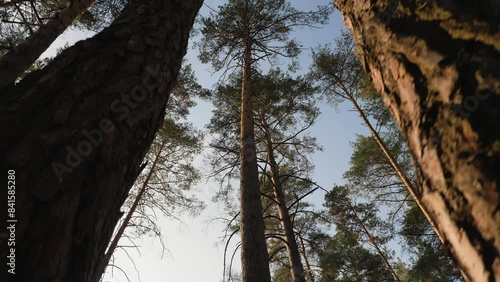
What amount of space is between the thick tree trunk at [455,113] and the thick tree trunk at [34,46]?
12.7 ft

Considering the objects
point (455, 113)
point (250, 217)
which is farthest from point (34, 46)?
point (455, 113)

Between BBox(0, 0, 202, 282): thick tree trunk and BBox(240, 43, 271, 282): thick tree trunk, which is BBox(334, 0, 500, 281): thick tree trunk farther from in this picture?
BBox(240, 43, 271, 282): thick tree trunk

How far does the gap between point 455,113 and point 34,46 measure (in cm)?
548

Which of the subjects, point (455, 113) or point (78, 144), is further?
point (78, 144)

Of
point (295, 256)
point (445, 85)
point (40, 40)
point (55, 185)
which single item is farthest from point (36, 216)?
point (295, 256)

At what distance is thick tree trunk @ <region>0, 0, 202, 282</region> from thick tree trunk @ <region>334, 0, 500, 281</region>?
0.80 m

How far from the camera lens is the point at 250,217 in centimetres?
516

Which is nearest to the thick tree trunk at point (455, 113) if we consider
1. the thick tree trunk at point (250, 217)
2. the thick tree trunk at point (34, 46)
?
the thick tree trunk at point (34, 46)

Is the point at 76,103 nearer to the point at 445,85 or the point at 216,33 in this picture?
the point at 445,85

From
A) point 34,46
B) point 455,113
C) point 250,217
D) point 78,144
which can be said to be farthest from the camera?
point 250,217

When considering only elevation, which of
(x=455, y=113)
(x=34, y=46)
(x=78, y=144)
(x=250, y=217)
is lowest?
(x=455, y=113)

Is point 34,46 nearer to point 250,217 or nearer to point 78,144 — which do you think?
point 250,217

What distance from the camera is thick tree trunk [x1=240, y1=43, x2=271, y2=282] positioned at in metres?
4.54

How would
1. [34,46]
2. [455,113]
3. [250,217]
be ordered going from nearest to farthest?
[455,113], [34,46], [250,217]
